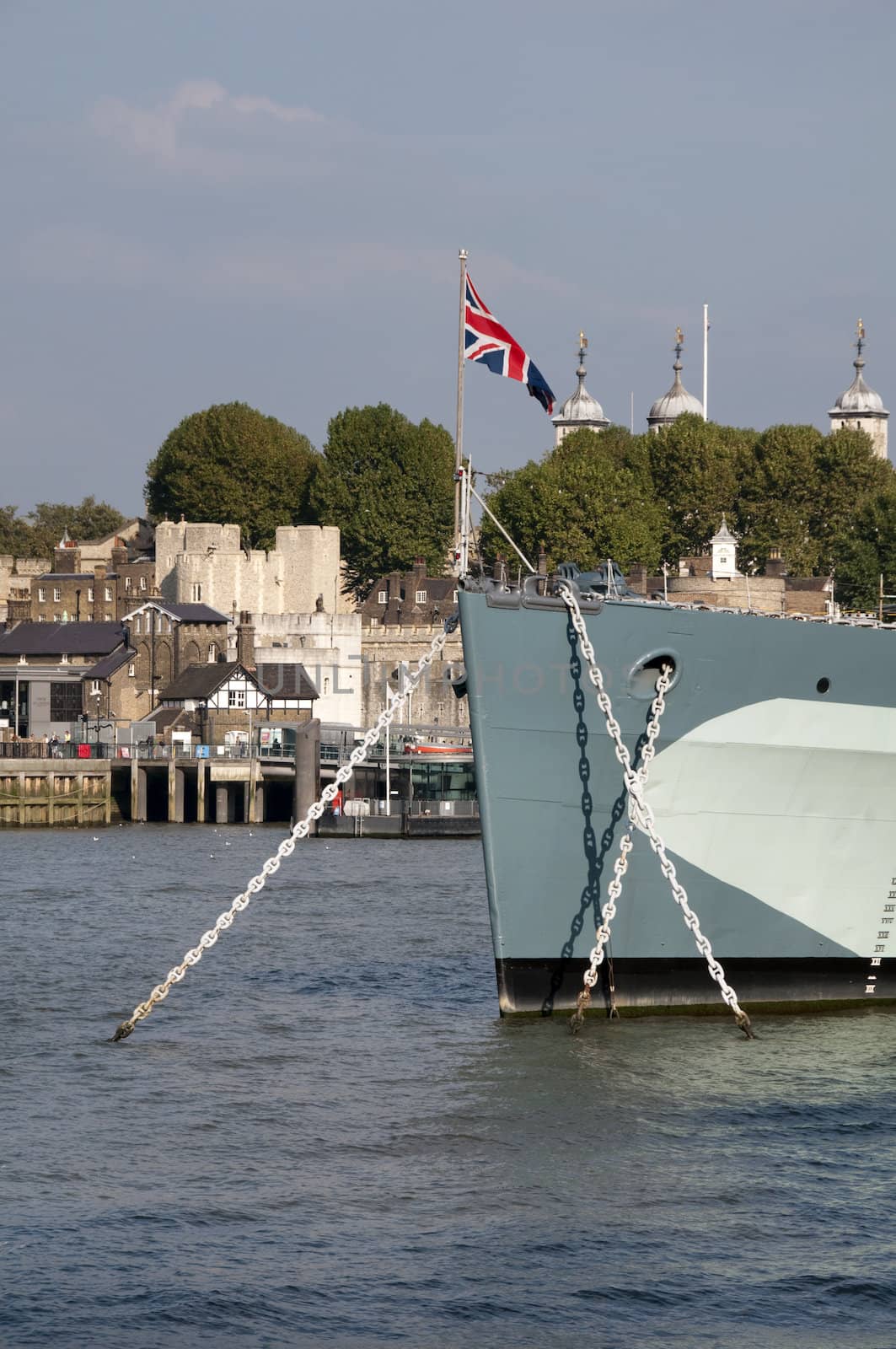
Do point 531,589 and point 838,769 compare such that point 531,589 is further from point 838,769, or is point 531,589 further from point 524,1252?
point 524,1252

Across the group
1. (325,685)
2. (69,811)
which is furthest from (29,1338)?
(325,685)

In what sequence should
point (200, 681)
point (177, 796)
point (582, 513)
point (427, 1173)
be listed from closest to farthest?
point (427, 1173) < point (177, 796) < point (200, 681) < point (582, 513)

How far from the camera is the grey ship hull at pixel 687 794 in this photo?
71.3ft

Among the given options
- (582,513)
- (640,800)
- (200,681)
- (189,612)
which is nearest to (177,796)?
(200,681)

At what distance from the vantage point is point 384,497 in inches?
4483

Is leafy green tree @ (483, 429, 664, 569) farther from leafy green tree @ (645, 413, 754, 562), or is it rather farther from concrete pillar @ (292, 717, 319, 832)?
concrete pillar @ (292, 717, 319, 832)

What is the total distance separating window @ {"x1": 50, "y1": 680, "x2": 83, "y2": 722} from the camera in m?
89.7

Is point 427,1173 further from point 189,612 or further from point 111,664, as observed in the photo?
point 189,612

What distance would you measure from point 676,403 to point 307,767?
98451 mm

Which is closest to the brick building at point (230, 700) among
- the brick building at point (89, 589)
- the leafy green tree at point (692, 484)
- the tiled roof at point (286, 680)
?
the tiled roof at point (286, 680)

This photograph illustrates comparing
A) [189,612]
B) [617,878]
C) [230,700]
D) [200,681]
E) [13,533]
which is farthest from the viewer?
[13,533]

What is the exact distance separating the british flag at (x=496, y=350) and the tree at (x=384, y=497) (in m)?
88.3

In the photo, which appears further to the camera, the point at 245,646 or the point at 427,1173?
the point at 245,646

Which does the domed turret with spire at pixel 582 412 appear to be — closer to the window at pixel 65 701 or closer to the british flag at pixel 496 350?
the window at pixel 65 701
